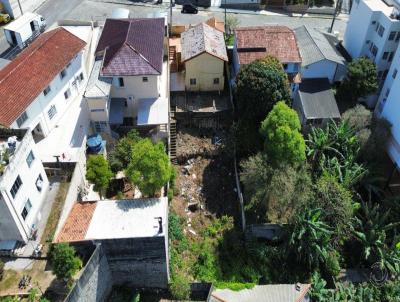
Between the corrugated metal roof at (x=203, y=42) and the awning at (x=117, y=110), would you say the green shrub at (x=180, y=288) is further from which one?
the corrugated metal roof at (x=203, y=42)

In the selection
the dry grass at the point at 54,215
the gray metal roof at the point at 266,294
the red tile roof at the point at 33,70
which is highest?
the red tile roof at the point at 33,70

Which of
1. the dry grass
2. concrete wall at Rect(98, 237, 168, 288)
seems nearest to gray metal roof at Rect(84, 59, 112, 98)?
the dry grass

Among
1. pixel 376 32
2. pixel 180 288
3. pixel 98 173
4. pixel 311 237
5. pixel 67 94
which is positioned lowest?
pixel 180 288

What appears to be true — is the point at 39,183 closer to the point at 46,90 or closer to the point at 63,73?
the point at 46,90

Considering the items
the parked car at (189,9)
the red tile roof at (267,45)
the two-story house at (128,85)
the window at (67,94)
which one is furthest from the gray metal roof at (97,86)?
the parked car at (189,9)

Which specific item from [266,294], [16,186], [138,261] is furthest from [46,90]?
[266,294]

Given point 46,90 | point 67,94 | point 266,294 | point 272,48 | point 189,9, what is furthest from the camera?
point 189,9

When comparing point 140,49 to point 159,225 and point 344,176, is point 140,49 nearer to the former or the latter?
Result: point 159,225
